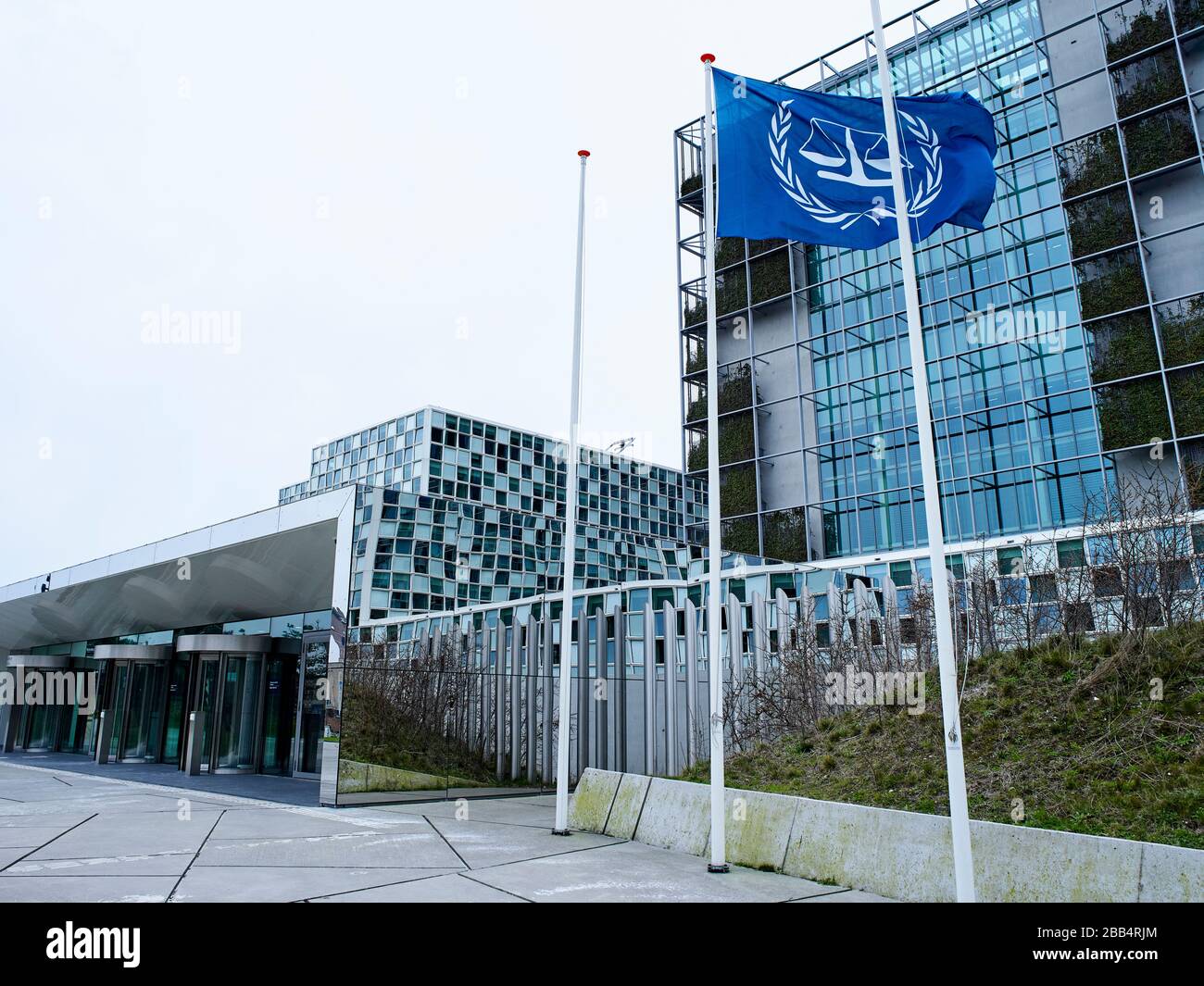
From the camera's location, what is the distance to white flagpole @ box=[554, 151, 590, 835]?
1047 centimetres

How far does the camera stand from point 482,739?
1653 cm

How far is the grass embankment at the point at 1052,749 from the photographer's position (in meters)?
7.20

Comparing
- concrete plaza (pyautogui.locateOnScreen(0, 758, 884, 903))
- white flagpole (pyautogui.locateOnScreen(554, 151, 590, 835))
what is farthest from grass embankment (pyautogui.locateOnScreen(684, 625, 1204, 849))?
white flagpole (pyautogui.locateOnScreen(554, 151, 590, 835))

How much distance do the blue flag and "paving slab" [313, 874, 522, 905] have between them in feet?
20.4

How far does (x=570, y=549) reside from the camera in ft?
36.2

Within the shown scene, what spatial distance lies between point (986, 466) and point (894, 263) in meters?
9.52

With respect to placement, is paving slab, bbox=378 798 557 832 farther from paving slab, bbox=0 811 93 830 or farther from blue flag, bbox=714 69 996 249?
blue flag, bbox=714 69 996 249

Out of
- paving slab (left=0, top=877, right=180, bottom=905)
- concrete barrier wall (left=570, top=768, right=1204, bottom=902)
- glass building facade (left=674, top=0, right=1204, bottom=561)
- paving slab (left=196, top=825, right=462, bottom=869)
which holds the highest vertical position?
glass building facade (left=674, top=0, right=1204, bottom=561)

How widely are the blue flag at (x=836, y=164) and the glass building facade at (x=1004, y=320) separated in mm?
21257

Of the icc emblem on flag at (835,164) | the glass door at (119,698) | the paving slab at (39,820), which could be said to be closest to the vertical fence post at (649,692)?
the paving slab at (39,820)

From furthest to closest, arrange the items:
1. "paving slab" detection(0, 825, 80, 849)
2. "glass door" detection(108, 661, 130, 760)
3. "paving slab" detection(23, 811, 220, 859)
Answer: "glass door" detection(108, 661, 130, 760) → "paving slab" detection(0, 825, 80, 849) → "paving slab" detection(23, 811, 220, 859)

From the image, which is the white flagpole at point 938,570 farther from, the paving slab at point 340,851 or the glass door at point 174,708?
the glass door at point 174,708
